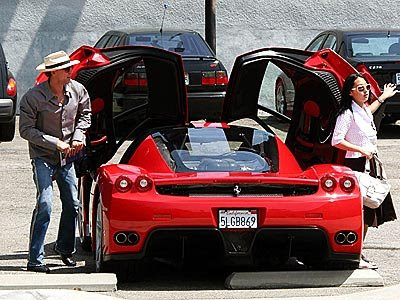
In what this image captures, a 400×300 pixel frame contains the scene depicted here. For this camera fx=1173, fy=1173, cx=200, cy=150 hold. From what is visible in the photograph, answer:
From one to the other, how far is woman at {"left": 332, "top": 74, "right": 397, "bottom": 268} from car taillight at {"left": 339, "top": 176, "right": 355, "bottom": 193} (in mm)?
771

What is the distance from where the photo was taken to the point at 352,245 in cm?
842

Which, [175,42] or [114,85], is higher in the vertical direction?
[114,85]

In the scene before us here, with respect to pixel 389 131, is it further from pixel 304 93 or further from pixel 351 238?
pixel 351 238

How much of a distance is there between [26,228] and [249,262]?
2816 mm

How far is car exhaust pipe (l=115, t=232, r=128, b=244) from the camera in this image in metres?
8.21

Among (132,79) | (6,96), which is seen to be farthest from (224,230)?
(6,96)

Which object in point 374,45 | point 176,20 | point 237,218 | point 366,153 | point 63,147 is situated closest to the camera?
point 237,218

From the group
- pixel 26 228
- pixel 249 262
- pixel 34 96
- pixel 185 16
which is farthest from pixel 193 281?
pixel 185 16

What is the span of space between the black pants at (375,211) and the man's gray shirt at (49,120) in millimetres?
2174

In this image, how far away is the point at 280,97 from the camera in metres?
20.6

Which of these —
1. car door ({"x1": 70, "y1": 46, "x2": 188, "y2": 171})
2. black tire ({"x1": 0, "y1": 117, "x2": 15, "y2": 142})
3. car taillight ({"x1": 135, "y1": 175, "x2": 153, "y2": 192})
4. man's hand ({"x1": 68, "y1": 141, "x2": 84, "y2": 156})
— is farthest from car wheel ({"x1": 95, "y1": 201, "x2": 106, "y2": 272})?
black tire ({"x1": 0, "y1": 117, "x2": 15, "y2": 142})

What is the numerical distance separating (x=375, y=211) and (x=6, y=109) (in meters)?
9.09

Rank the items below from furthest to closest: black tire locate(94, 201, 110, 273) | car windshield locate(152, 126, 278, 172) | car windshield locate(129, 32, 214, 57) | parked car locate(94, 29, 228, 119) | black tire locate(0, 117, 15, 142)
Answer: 1. car windshield locate(129, 32, 214, 57)
2. black tire locate(0, 117, 15, 142)
3. parked car locate(94, 29, 228, 119)
4. car windshield locate(152, 126, 278, 172)
5. black tire locate(94, 201, 110, 273)

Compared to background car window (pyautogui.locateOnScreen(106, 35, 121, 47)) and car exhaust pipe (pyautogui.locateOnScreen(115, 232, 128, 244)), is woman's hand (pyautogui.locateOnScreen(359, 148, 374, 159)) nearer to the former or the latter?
car exhaust pipe (pyautogui.locateOnScreen(115, 232, 128, 244))
